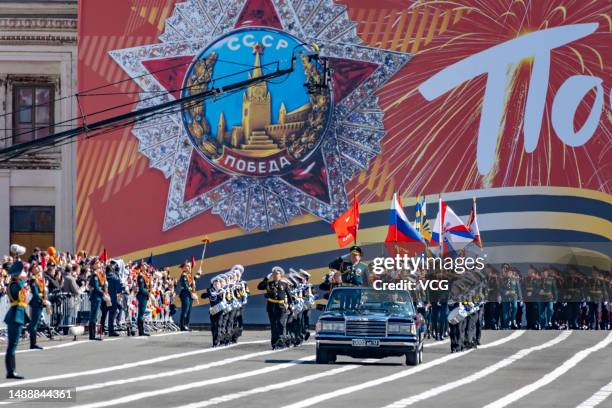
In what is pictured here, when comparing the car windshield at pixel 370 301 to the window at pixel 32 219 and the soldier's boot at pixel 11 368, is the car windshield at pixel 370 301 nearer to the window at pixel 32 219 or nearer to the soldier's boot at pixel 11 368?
the soldier's boot at pixel 11 368

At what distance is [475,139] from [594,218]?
4.58 metres

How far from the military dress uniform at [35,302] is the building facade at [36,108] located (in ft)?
71.5

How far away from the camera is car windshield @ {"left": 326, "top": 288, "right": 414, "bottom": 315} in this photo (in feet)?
88.6

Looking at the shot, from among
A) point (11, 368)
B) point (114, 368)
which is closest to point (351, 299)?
point (114, 368)

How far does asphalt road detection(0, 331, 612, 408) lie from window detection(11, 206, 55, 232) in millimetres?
18796

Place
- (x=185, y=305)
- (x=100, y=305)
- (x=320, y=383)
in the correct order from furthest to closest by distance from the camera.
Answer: (x=185, y=305)
(x=100, y=305)
(x=320, y=383)

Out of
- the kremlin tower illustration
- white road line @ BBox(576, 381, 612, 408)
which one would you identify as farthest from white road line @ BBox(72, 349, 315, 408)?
the kremlin tower illustration

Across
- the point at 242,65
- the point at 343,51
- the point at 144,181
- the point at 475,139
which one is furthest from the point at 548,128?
the point at 144,181

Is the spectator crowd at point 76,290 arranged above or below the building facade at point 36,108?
below

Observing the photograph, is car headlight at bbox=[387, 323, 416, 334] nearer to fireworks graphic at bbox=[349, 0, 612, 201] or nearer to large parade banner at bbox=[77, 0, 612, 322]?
large parade banner at bbox=[77, 0, 612, 322]

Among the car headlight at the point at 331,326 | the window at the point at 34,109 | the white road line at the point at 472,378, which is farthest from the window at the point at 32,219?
the car headlight at the point at 331,326

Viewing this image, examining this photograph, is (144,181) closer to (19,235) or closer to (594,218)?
(19,235)

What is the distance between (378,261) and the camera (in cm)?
3631

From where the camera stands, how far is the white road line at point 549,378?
19.3 m
